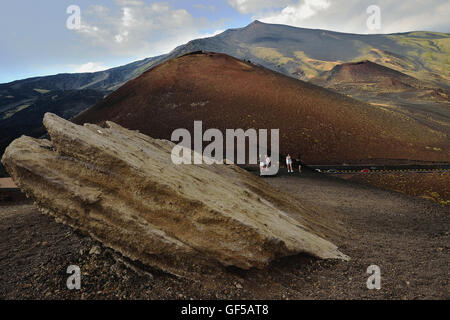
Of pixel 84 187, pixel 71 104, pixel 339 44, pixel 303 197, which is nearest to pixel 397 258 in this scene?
pixel 303 197

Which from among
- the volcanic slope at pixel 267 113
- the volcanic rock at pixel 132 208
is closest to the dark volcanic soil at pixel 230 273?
the volcanic rock at pixel 132 208

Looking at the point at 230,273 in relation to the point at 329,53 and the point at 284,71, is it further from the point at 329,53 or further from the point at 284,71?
the point at 329,53

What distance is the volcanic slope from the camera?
2926cm

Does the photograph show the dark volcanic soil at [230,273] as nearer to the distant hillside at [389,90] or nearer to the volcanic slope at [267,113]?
the volcanic slope at [267,113]

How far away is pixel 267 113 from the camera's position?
34812 millimetres

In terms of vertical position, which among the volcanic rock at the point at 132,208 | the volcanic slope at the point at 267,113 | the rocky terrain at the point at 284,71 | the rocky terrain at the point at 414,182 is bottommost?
the rocky terrain at the point at 414,182

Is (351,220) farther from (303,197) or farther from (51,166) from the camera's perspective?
(51,166)

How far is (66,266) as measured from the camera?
258 inches

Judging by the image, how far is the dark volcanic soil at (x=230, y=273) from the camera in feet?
19.3

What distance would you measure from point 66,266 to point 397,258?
8.89 m

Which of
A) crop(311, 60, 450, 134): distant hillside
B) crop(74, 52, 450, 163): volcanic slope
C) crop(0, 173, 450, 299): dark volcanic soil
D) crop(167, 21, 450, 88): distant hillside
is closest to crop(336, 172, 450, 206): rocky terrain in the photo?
crop(74, 52, 450, 163): volcanic slope

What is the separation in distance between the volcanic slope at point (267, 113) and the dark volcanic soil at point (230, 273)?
19.7 m

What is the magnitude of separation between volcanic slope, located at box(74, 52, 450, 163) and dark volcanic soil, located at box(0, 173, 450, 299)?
1970 centimetres

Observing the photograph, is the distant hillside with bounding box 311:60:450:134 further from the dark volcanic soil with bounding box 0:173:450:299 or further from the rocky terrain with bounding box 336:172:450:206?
the dark volcanic soil with bounding box 0:173:450:299
